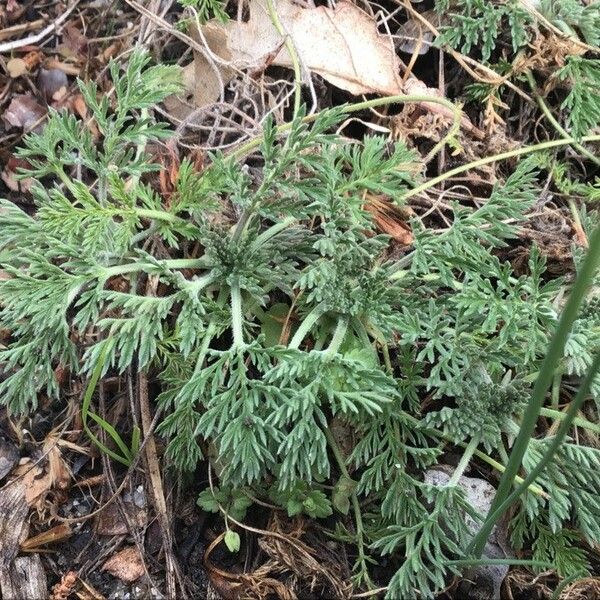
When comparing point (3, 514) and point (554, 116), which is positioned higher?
point (554, 116)

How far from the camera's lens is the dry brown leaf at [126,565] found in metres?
2.00

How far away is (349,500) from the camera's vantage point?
6.64ft

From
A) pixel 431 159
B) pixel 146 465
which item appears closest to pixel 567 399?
pixel 431 159

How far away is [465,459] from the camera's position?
1941 millimetres

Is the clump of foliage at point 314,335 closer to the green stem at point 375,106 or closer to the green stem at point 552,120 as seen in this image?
the green stem at point 375,106

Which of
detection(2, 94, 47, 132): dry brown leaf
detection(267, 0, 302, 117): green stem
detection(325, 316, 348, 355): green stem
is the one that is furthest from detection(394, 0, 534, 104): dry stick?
detection(2, 94, 47, 132): dry brown leaf

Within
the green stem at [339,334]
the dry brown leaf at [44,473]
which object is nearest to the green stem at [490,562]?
the green stem at [339,334]

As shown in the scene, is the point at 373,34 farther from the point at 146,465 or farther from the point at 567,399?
the point at 146,465

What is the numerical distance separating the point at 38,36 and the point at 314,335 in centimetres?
173

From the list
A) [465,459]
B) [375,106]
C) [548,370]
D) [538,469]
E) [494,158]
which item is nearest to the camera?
[548,370]

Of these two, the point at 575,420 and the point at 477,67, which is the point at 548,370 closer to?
the point at 575,420

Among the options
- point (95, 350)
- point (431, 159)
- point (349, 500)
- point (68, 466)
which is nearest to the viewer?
point (95, 350)

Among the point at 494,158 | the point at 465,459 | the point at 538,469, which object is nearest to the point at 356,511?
the point at 465,459

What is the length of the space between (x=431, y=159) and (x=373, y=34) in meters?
0.50
